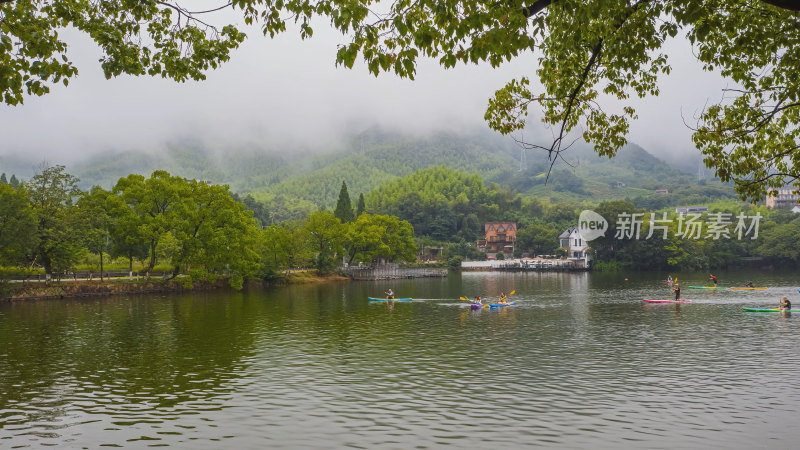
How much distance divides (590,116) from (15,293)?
59.7 metres

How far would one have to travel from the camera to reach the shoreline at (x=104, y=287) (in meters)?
57.6

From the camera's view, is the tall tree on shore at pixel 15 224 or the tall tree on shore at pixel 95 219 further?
the tall tree on shore at pixel 95 219

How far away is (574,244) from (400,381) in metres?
136

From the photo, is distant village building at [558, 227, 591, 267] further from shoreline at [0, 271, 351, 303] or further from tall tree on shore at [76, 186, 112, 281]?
tall tree on shore at [76, 186, 112, 281]

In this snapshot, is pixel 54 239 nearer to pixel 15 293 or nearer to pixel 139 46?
pixel 15 293

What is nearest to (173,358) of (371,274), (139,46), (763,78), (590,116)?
(139,46)

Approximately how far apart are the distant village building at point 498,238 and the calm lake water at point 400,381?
445 feet

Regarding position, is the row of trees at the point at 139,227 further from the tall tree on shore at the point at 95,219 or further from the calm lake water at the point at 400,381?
the calm lake water at the point at 400,381

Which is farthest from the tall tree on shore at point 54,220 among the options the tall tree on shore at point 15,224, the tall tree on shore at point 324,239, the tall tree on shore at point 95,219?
the tall tree on shore at point 324,239

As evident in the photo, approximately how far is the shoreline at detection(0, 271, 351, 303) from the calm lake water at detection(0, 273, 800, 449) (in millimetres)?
12056

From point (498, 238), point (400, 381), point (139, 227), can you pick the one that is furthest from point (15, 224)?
point (498, 238)

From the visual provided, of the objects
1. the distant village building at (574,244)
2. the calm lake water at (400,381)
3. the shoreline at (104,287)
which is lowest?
the calm lake water at (400,381)

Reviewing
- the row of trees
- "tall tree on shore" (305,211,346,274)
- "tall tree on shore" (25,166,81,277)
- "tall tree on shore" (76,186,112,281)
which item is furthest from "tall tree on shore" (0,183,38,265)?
"tall tree on shore" (305,211,346,274)

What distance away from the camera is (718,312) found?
48.2 m
